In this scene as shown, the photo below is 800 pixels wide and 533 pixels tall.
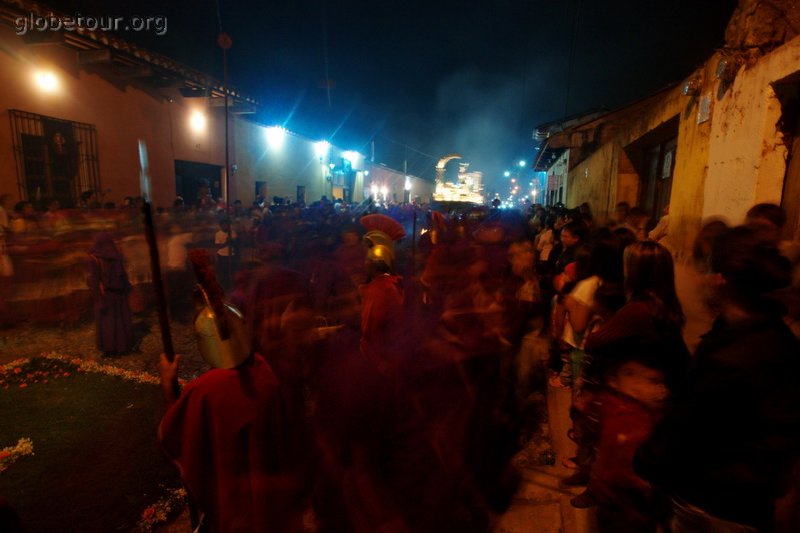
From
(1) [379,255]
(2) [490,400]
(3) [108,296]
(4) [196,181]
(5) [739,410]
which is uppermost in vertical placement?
(4) [196,181]

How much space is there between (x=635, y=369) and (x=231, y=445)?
2.07m

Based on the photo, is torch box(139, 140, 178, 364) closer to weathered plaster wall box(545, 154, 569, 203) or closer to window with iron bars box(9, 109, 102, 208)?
window with iron bars box(9, 109, 102, 208)

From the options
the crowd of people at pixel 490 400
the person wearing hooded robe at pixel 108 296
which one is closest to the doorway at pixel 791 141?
the crowd of people at pixel 490 400

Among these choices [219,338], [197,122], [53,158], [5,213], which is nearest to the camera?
[219,338]

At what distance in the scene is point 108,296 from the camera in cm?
664

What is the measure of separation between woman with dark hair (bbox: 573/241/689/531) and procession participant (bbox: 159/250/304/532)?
1.78 m

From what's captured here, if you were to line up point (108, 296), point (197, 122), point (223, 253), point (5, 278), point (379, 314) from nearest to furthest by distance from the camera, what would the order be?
1. point (379, 314)
2. point (108, 296)
3. point (5, 278)
4. point (223, 253)
5. point (197, 122)

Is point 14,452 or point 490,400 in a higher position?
point 490,400

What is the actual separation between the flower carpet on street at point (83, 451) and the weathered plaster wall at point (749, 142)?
17.8 feet

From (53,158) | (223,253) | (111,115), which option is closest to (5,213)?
(53,158)

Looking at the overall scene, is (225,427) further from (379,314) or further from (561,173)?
(561,173)

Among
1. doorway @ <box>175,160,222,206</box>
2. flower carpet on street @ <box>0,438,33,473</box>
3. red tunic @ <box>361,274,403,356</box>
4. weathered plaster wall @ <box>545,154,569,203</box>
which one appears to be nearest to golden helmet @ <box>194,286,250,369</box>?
red tunic @ <box>361,274,403,356</box>

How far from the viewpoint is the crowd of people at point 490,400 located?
1.59 meters

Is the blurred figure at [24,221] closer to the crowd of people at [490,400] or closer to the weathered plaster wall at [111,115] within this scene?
the weathered plaster wall at [111,115]
